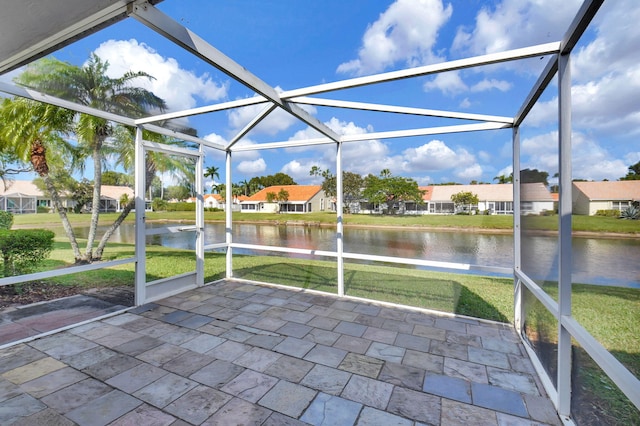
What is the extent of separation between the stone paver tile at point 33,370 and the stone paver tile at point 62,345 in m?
0.10

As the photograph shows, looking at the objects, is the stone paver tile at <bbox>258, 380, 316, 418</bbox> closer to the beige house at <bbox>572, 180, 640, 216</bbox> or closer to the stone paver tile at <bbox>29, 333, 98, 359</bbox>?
the stone paver tile at <bbox>29, 333, 98, 359</bbox>

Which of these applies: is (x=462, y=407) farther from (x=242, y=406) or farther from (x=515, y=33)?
(x=515, y=33)

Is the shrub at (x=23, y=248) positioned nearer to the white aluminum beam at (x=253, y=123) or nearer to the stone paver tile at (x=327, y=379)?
→ the white aluminum beam at (x=253, y=123)

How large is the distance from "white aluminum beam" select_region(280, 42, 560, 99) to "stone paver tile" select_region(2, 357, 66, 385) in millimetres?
2984

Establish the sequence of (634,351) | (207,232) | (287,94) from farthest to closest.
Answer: (207,232) < (287,94) < (634,351)

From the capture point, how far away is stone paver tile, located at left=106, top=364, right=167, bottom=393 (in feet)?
6.46

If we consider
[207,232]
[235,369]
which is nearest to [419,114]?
[235,369]

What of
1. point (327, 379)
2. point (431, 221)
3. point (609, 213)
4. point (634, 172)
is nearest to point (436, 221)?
point (431, 221)

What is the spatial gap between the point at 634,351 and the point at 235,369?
2.33 meters

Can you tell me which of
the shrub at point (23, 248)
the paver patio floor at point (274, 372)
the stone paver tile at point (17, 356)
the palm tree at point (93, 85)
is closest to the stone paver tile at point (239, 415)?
the paver patio floor at point (274, 372)

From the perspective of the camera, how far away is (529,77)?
2.27 metres

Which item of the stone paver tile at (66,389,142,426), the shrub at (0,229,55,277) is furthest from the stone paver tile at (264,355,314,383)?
the shrub at (0,229,55,277)

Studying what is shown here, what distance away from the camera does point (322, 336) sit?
2748 millimetres

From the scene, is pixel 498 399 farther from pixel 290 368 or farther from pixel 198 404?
pixel 198 404
